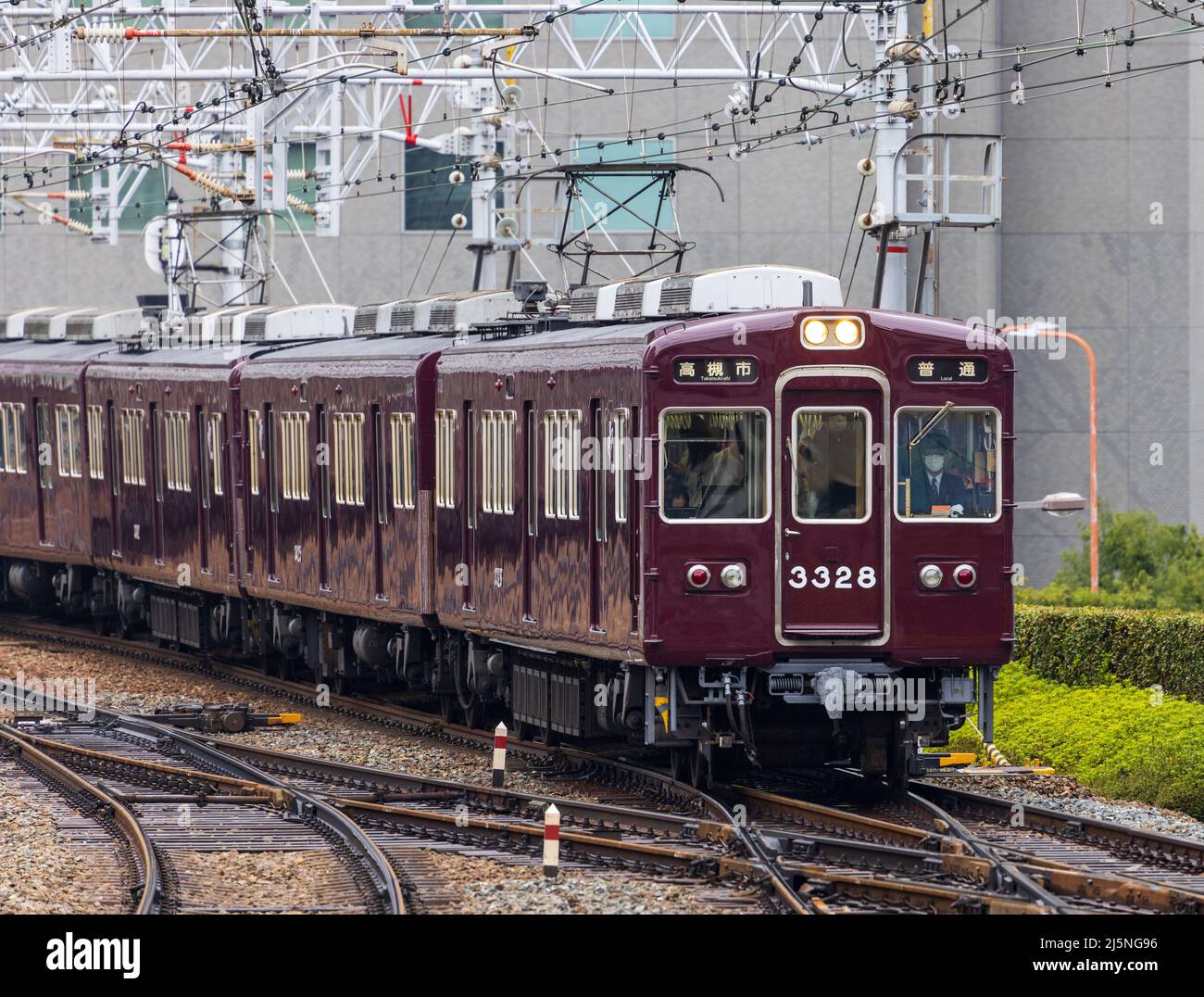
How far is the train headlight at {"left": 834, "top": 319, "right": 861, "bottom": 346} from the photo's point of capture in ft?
48.0

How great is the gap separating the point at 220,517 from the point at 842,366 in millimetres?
10798

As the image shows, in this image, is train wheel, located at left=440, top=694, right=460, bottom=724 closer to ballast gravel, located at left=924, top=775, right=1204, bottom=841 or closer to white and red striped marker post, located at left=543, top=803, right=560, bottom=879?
ballast gravel, located at left=924, top=775, right=1204, bottom=841

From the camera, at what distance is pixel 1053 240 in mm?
40844

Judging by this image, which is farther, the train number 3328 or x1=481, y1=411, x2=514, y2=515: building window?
x1=481, y1=411, x2=514, y2=515: building window

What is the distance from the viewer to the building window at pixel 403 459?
763 inches

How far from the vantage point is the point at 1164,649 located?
1898cm

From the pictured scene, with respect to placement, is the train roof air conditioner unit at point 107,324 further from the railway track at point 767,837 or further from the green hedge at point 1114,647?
the green hedge at point 1114,647

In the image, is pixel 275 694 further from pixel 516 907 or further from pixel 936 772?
pixel 516 907

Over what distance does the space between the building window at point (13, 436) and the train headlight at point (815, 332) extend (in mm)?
16711

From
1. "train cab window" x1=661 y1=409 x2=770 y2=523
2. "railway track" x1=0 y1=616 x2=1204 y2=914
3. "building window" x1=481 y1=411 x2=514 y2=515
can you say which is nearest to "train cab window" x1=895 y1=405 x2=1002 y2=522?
"train cab window" x1=661 y1=409 x2=770 y2=523

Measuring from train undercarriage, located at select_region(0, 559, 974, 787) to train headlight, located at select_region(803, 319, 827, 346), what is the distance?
75.9 inches

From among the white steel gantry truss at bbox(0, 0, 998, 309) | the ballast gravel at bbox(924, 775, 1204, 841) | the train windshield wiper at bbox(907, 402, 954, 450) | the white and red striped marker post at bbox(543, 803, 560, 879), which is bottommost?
the ballast gravel at bbox(924, 775, 1204, 841)

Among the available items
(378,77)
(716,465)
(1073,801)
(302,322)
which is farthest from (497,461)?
(378,77)
